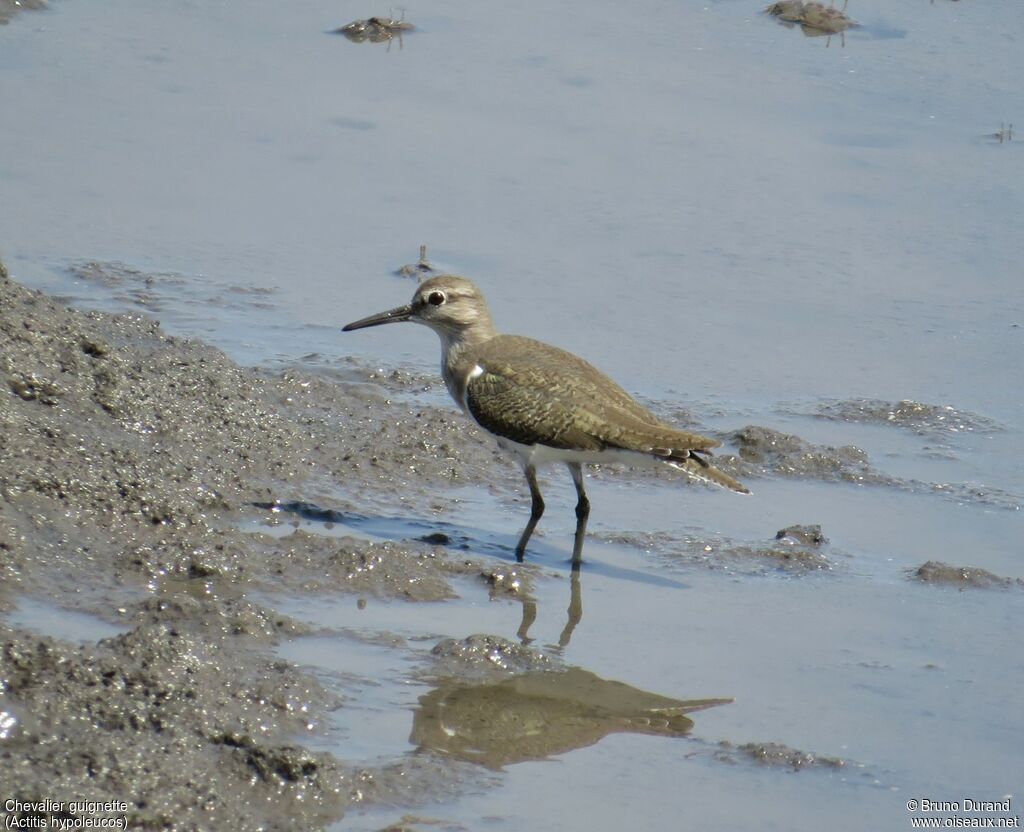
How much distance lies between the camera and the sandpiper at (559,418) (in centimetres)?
748

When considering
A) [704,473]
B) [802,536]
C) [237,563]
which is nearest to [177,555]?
[237,563]

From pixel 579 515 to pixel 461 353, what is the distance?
1.17 metres

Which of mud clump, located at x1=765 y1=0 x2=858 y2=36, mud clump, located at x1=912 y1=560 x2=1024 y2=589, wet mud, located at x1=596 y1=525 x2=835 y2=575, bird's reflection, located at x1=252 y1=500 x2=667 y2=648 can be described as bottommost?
bird's reflection, located at x1=252 y1=500 x2=667 y2=648

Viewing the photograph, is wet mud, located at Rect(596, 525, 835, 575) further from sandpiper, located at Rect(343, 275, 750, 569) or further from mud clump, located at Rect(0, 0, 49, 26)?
mud clump, located at Rect(0, 0, 49, 26)

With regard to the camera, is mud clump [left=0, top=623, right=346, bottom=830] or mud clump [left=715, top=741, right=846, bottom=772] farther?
mud clump [left=715, top=741, right=846, bottom=772]

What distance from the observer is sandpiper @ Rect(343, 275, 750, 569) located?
7.48m

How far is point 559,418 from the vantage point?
755 cm

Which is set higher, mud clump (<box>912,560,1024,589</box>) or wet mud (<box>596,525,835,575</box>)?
mud clump (<box>912,560,1024,589</box>)

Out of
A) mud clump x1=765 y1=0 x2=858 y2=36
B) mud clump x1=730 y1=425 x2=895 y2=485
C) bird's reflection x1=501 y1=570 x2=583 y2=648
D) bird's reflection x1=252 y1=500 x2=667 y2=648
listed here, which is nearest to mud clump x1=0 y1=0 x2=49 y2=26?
mud clump x1=765 y1=0 x2=858 y2=36

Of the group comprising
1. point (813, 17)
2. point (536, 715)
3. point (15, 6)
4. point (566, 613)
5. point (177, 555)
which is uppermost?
point (813, 17)

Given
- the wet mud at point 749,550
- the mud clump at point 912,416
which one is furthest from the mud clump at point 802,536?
the mud clump at point 912,416

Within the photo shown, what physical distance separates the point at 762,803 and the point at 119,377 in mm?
3795

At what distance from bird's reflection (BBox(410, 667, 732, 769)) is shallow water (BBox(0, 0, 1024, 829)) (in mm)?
88

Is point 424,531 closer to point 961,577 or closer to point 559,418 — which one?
point 559,418
